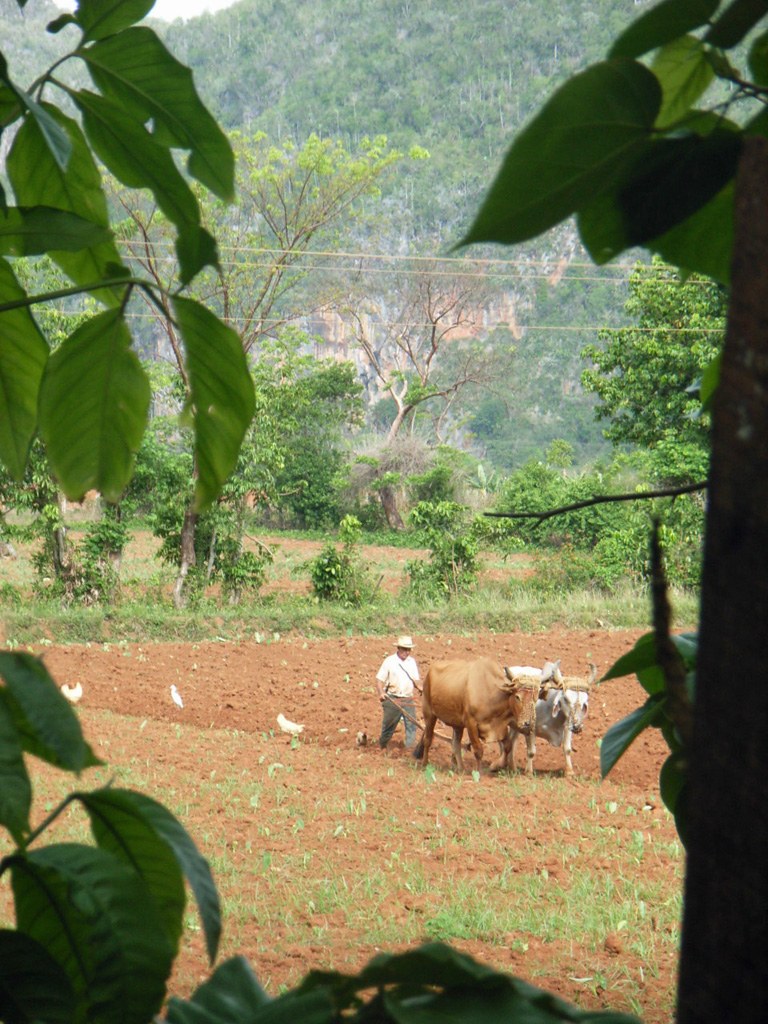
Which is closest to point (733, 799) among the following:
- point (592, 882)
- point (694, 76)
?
point (694, 76)

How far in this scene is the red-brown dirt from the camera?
3.90 metres

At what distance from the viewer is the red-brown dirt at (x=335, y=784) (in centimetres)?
390

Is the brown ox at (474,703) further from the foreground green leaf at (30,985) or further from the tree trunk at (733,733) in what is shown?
the tree trunk at (733,733)

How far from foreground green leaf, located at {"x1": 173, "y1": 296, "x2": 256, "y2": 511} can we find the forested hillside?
39.5 meters

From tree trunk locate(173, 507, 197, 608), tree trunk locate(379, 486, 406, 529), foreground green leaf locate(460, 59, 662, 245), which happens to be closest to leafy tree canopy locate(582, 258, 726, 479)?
tree trunk locate(173, 507, 197, 608)

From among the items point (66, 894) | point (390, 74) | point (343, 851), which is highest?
point (390, 74)

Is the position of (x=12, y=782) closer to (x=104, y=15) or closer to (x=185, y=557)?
(x=104, y=15)

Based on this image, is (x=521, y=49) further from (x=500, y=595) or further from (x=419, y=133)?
(x=500, y=595)

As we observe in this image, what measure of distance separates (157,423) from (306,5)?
177 ft

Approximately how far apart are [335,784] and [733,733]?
6.55 m

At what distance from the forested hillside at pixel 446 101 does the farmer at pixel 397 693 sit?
32748 millimetres

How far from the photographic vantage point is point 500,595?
538 inches

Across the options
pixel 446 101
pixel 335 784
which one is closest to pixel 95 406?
pixel 335 784

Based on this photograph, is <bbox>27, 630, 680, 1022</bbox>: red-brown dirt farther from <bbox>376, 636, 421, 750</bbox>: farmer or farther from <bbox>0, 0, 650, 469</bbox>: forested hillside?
<bbox>0, 0, 650, 469</bbox>: forested hillside
